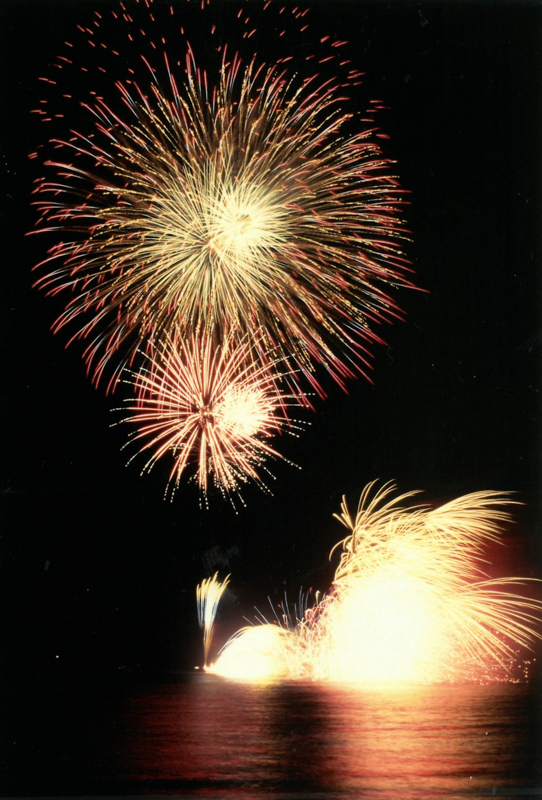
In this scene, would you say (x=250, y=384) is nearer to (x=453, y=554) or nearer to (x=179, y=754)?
(x=453, y=554)

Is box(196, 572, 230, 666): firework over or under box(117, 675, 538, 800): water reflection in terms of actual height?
over

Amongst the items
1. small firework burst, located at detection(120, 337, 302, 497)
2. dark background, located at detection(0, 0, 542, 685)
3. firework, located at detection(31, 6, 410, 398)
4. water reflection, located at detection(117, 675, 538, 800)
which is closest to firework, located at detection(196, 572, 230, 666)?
dark background, located at detection(0, 0, 542, 685)

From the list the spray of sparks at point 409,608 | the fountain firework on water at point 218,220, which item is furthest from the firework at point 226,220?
the spray of sparks at point 409,608

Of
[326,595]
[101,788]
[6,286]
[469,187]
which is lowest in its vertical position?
[101,788]

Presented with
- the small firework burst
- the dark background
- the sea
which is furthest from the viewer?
the small firework burst

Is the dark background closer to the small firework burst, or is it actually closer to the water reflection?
the small firework burst

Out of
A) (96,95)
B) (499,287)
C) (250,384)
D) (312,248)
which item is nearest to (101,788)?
(250,384)

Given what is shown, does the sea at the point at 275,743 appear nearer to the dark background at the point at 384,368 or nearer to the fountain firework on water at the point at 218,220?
the dark background at the point at 384,368
